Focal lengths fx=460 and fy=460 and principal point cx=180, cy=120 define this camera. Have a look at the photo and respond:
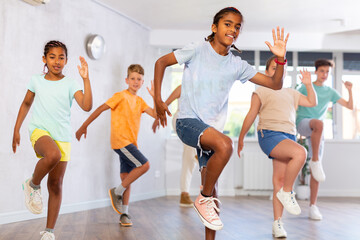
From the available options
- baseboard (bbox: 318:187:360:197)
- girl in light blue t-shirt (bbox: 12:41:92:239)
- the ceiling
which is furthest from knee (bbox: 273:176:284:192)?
baseboard (bbox: 318:187:360:197)

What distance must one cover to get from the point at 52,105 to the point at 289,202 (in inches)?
67.6

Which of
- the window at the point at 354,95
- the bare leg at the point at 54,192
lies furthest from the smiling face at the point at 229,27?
the window at the point at 354,95

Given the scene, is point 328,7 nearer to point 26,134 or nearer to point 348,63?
point 348,63

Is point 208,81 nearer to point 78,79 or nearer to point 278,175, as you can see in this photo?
point 278,175

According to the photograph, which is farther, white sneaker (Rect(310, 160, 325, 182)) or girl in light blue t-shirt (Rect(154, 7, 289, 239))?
white sneaker (Rect(310, 160, 325, 182))

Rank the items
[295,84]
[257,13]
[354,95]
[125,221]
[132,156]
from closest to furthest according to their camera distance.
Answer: [125,221] < [132,156] < [257,13] < [295,84] < [354,95]

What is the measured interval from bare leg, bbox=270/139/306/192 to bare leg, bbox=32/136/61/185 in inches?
63.7

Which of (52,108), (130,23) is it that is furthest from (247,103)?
(52,108)

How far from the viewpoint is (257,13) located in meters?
6.10

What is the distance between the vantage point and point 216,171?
2354 mm

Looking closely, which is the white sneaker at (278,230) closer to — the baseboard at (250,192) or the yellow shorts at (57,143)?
the yellow shorts at (57,143)

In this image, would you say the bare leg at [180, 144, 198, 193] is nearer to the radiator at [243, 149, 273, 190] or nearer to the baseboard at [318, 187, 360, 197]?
the radiator at [243, 149, 273, 190]

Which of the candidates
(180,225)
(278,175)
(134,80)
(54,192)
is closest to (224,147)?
(54,192)

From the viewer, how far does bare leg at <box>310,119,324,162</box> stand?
14.8 feet
